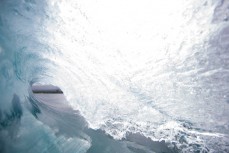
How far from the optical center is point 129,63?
1.78 m

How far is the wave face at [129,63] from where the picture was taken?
1.49 metres

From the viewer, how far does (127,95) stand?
6.54ft

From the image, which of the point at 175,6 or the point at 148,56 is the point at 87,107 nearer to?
the point at 148,56

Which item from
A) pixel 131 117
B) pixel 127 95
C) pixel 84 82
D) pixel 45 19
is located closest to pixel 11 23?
pixel 45 19

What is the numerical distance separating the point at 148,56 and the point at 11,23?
1.42 m

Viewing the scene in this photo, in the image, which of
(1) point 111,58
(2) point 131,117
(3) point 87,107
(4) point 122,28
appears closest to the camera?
(4) point 122,28

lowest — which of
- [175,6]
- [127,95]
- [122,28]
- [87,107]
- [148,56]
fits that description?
[87,107]

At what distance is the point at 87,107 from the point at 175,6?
5.04 ft

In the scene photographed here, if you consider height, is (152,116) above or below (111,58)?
below

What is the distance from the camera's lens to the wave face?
149 centimetres

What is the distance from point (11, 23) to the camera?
2.01 metres

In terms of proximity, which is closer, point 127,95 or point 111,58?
point 111,58

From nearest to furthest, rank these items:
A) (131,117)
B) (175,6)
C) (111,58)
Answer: (175,6), (111,58), (131,117)

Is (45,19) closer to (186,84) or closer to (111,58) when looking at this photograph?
(111,58)
